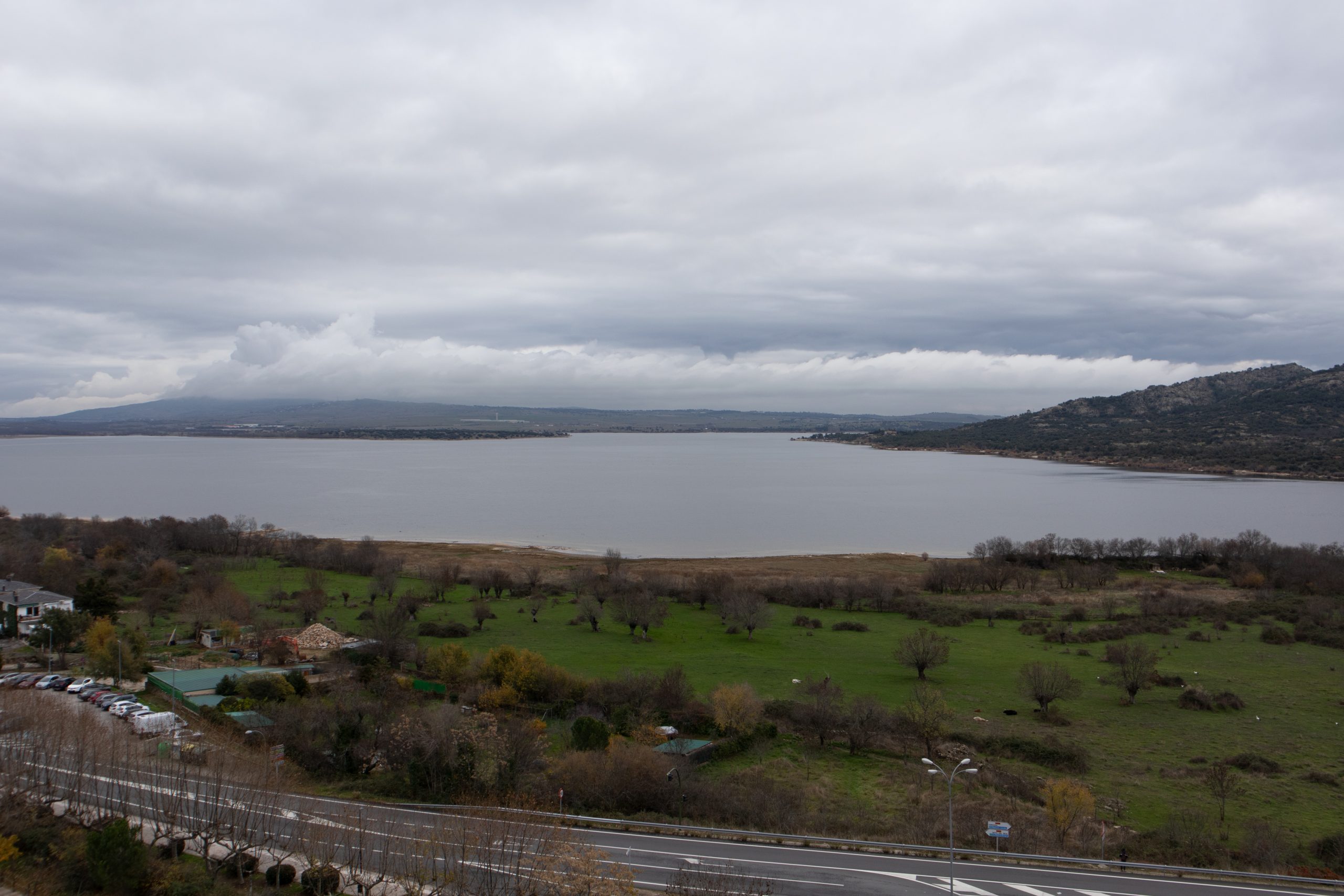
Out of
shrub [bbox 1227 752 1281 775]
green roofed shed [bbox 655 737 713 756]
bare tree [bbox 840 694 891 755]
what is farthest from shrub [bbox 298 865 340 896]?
shrub [bbox 1227 752 1281 775]

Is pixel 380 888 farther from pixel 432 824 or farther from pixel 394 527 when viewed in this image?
pixel 394 527

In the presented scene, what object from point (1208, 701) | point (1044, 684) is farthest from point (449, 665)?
point (1208, 701)

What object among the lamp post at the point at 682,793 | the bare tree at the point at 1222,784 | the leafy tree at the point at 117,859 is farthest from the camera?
the bare tree at the point at 1222,784

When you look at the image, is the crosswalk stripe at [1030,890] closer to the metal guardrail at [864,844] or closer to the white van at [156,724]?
the metal guardrail at [864,844]

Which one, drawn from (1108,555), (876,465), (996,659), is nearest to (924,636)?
(996,659)

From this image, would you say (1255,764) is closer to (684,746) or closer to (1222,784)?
(1222,784)

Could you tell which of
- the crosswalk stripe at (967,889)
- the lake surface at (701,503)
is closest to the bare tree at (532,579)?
the lake surface at (701,503)
